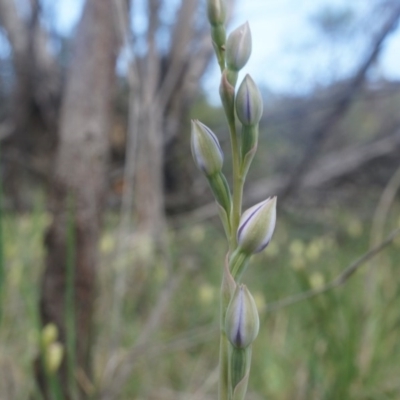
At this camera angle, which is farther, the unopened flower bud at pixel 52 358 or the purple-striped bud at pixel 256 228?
the unopened flower bud at pixel 52 358

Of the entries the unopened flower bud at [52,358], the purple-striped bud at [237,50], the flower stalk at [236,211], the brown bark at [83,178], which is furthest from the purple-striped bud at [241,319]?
the brown bark at [83,178]

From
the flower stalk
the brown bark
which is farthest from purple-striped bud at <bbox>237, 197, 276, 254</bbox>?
the brown bark

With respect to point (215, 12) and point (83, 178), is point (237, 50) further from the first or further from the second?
point (83, 178)

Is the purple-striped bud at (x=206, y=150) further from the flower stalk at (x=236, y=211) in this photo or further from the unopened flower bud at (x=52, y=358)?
the unopened flower bud at (x=52, y=358)

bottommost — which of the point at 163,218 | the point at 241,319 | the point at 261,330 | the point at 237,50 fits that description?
the point at 261,330

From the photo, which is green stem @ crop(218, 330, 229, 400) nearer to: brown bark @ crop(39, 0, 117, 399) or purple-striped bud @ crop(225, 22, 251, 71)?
purple-striped bud @ crop(225, 22, 251, 71)

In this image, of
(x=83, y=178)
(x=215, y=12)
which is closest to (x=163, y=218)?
(x=83, y=178)
